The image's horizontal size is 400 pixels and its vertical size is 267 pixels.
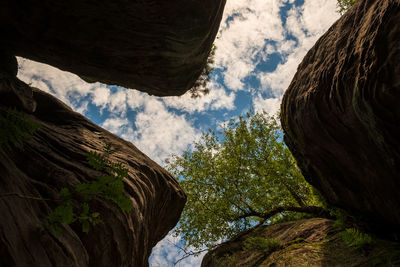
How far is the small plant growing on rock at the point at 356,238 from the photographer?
5.40 metres

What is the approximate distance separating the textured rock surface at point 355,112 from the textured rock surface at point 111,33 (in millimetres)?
3138

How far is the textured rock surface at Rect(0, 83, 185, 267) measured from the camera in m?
2.92

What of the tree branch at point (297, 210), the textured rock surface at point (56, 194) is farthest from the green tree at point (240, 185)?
the textured rock surface at point (56, 194)

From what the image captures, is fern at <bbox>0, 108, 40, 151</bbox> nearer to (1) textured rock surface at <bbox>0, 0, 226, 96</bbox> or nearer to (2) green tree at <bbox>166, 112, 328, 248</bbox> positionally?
(1) textured rock surface at <bbox>0, 0, 226, 96</bbox>

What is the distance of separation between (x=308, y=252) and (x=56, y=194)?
7448 mm

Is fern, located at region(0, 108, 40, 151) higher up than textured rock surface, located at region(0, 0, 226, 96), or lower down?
lower down

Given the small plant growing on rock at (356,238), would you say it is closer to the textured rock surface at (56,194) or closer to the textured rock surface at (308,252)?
the textured rock surface at (308,252)

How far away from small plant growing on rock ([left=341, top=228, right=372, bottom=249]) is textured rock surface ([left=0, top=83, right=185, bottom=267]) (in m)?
5.45

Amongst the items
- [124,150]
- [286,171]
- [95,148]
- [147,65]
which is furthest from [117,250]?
[286,171]

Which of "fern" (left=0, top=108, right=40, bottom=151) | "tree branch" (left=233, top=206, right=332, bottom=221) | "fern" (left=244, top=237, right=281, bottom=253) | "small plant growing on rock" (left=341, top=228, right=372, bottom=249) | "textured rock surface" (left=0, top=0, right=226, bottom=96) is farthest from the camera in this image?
"tree branch" (left=233, top=206, right=332, bottom=221)

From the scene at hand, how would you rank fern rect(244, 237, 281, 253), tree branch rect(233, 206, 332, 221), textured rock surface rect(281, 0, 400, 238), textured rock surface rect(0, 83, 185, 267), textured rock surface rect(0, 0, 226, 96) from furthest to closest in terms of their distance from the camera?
tree branch rect(233, 206, 332, 221)
fern rect(244, 237, 281, 253)
textured rock surface rect(0, 0, 226, 96)
textured rock surface rect(281, 0, 400, 238)
textured rock surface rect(0, 83, 185, 267)

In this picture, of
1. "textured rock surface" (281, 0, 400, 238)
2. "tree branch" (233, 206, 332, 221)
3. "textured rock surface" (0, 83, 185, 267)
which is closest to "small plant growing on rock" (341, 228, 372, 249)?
"textured rock surface" (281, 0, 400, 238)

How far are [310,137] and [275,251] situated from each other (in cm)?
487

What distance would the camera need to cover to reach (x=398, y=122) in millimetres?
3377
